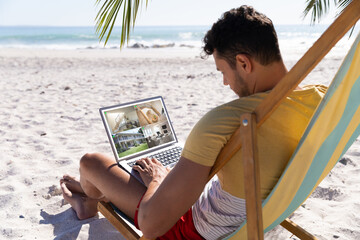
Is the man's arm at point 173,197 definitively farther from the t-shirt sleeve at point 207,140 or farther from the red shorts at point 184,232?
the red shorts at point 184,232

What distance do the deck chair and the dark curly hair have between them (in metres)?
0.22

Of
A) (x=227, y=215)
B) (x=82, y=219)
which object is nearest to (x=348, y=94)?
(x=227, y=215)

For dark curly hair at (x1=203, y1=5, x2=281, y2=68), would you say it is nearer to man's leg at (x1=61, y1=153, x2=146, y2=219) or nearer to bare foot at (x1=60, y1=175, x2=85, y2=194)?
man's leg at (x1=61, y1=153, x2=146, y2=219)

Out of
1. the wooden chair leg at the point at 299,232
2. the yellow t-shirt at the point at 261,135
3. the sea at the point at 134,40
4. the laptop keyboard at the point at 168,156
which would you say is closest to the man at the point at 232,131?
the yellow t-shirt at the point at 261,135

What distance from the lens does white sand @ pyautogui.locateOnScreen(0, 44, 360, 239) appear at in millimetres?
2217

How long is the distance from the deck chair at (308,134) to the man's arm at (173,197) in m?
0.07

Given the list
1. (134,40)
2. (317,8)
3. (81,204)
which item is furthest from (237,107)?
(134,40)

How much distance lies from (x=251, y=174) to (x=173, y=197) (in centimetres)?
30

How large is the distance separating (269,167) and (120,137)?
1117mm

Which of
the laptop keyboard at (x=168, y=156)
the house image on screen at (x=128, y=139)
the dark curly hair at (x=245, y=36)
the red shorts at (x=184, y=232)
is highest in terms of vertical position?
the dark curly hair at (x=245, y=36)

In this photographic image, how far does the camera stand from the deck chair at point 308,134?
103 centimetres

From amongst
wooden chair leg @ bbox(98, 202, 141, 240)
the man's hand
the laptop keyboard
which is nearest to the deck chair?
the man's hand

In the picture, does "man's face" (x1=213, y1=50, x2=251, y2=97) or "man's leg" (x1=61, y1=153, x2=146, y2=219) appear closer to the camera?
"man's face" (x1=213, y1=50, x2=251, y2=97)

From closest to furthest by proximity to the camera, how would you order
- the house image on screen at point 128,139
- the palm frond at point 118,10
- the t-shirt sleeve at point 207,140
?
the t-shirt sleeve at point 207,140, the palm frond at point 118,10, the house image on screen at point 128,139
